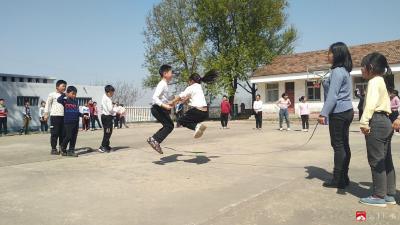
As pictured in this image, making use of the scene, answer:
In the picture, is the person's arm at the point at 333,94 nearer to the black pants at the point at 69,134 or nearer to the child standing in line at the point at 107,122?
the black pants at the point at 69,134

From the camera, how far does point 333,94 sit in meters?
5.30

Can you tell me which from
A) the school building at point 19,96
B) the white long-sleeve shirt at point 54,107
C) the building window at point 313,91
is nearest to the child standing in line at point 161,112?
the white long-sleeve shirt at point 54,107

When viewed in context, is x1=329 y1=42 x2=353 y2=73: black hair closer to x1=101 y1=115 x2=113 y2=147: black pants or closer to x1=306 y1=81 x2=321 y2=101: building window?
x1=101 y1=115 x2=113 y2=147: black pants

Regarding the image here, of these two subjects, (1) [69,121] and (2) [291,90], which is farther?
(2) [291,90]

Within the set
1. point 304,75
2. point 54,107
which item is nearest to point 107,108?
point 54,107

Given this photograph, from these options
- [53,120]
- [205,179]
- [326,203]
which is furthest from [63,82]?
[326,203]

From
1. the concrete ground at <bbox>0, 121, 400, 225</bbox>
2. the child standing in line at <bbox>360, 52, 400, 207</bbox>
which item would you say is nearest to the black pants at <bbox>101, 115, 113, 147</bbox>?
the concrete ground at <bbox>0, 121, 400, 225</bbox>

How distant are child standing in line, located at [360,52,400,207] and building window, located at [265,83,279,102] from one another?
2963 centimetres

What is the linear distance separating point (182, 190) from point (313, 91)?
27702 millimetres

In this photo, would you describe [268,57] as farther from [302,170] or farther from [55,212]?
[55,212]

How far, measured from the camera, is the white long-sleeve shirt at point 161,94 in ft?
24.6

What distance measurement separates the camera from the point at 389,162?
4777 millimetres

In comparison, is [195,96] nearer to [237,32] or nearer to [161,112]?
[161,112]

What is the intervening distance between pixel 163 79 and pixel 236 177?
102 inches
